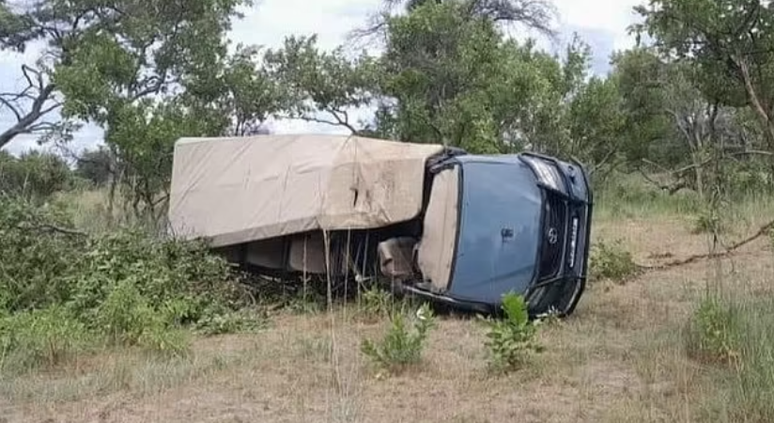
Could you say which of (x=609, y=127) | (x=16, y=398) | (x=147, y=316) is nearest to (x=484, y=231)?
(x=147, y=316)

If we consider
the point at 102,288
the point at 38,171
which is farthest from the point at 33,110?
the point at 102,288

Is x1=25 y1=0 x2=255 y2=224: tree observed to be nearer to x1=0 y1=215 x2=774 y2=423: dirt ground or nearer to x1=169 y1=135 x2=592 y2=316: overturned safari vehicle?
x1=169 y1=135 x2=592 y2=316: overturned safari vehicle

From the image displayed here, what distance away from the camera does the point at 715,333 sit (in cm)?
496

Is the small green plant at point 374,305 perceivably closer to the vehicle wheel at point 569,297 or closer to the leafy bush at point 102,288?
the leafy bush at point 102,288

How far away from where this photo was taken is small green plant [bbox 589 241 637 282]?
902cm

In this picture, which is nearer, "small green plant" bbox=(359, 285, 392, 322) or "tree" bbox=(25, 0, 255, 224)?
"small green plant" bbox=(359, 285, 392, 322)

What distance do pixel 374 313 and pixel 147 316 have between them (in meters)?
1.78

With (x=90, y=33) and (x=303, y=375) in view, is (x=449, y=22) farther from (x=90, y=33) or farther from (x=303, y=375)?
(x=303, y=375)

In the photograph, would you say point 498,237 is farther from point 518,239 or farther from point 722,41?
point 722,41

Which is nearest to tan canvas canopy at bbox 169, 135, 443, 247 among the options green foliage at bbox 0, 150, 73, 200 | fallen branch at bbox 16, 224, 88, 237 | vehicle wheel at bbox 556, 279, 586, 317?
fallen branch at bbox 16, 224, 88, 237

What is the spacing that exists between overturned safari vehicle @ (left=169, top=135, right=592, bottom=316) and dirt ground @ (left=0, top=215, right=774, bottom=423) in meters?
0.54

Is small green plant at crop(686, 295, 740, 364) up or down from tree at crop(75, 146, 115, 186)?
down

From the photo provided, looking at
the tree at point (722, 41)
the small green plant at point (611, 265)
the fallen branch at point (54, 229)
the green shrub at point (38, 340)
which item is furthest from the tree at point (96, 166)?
the tree at point (722, 41)

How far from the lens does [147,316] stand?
6.14m
